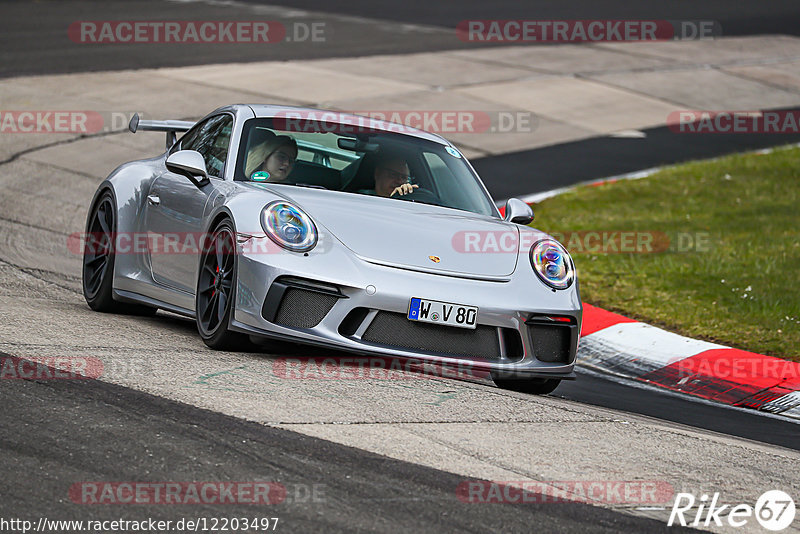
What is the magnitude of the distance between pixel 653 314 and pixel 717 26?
70.0 feet

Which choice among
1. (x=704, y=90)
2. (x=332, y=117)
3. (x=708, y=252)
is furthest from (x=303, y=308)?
(x=704, y=90)

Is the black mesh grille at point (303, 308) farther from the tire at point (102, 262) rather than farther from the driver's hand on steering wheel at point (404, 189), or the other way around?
the tire at point (102, 262)

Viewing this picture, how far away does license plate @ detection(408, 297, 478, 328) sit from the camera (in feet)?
19.8

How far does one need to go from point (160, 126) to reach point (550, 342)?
332 centimetres

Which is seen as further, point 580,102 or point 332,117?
point 580,102

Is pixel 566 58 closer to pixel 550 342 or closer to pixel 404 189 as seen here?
pixel 404 189

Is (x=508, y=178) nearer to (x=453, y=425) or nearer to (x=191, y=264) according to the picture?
(x=191, y=264)

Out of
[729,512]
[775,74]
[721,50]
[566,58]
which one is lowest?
[729,512]

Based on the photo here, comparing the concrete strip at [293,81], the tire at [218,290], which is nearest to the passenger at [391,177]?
the tire at [218,290]

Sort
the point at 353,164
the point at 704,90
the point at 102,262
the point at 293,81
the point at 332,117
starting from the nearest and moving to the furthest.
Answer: the point at 353,164 < the point at 332,117 < the point at 102,262 < the point at 293,81 < the point at 704,90

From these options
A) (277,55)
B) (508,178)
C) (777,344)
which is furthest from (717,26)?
(777,344)

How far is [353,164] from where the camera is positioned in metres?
7.23

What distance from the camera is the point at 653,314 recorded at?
29.4 ft

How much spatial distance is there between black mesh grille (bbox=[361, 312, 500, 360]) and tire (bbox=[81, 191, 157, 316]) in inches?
92.6
